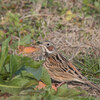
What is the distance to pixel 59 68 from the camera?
16.3 ft

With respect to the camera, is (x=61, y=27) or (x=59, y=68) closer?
(x=59, y=68)

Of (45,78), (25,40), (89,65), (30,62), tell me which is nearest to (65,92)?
(45,78)

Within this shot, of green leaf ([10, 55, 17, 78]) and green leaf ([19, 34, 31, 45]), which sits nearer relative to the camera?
green leaf ([10, 55, 17, 78])

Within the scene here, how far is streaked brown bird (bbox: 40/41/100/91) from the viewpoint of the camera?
15.6 feet

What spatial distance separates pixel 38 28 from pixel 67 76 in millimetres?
2522

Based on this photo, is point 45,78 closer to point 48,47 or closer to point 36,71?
point 36,71

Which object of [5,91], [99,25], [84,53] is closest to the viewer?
[5,91]

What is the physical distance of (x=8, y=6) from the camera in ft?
25.7

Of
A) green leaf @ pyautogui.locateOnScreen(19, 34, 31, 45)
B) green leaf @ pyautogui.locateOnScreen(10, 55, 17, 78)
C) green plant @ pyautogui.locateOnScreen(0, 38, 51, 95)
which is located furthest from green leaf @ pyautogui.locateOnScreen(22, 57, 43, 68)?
green leaf @ pyautogui.locateOnScreen(19, 34, 31, 45)

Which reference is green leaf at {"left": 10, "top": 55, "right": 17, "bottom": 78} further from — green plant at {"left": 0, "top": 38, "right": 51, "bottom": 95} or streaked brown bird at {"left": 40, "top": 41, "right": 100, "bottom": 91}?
streaked brown bird at {"left": 40, "top": 41, "right": 100, "bottom": 91}

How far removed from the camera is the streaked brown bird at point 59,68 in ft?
15.6

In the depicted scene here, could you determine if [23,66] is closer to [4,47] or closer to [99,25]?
[4,47]

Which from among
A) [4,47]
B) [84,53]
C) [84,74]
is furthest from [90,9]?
[4,47]

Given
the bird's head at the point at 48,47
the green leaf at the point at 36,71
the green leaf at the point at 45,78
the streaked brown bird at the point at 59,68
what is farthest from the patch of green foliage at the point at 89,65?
the green leaf at the point at 36,71
